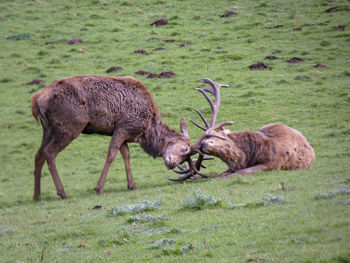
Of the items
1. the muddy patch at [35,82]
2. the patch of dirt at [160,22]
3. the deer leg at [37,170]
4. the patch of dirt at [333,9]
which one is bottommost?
the muddy patch at [35,82]

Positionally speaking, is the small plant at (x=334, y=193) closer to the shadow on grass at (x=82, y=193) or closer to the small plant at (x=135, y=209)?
the small plant at (x=135, y=209)

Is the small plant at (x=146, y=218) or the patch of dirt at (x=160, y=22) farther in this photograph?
the patch of dirt at (x=160, y=22)

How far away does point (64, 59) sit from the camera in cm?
2506

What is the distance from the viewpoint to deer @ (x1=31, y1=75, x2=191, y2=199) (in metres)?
11.5

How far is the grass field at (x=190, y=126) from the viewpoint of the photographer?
6828mm

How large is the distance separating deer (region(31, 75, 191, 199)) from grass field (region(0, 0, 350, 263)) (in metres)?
0.80

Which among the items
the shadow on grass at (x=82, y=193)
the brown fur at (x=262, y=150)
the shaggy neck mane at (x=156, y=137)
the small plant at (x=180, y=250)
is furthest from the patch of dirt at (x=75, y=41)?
the small plant at (x=180, y=250)

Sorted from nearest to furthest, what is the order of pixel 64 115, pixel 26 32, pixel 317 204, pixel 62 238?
pixel 317 204 < pixel 62 238 < pixel 64 115 < pixel 26 32

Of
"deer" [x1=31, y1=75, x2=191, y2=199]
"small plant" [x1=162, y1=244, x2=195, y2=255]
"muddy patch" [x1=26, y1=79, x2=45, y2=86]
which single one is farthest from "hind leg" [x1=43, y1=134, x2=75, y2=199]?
"muddy patch" [x1=26, y1=79, x2=45, y2=86]

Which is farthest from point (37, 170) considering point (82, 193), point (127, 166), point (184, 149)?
point (184, 149)

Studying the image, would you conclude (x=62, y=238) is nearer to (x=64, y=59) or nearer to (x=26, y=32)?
(x=64, y=59)

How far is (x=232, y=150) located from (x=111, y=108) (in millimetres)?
2932


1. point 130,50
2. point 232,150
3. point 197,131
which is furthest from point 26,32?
point 232,150

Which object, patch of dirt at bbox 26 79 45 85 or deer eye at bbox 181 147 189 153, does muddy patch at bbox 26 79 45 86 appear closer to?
patch of dirt at bbox 26 79 45 85
